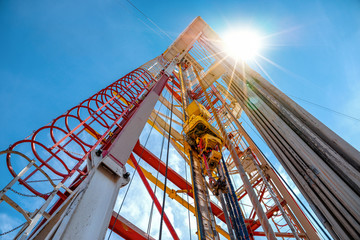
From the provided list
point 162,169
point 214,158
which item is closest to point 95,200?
point 214,158

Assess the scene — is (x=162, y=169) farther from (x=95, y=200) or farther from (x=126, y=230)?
(x=95, y=200)

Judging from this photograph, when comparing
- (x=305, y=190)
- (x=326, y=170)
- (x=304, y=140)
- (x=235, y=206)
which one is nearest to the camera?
(x=326, y=170)

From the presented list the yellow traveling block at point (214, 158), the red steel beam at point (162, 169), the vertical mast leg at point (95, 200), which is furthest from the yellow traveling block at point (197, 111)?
the vertical mast leg at point (95, 200)

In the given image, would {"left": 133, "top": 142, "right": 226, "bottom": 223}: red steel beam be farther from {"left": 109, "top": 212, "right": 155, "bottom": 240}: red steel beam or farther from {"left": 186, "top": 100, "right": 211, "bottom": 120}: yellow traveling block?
{"left": 186, "top": 100, "right": 211, "bottom": 120}: yellow traveling block

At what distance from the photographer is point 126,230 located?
534 cm

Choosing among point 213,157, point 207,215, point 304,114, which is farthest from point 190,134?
point 304,114

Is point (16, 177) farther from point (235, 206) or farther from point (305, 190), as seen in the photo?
point (305, 190)

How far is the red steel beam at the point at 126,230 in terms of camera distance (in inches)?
208

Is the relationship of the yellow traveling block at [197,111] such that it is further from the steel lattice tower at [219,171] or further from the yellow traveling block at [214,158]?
the yellow traveling block at [214,158]

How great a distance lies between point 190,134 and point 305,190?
3572 millimetres

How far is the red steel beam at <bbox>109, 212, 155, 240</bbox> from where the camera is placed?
17.4 feet

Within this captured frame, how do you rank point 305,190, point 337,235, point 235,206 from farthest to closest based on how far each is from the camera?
point 235,206 → point 305,190 → point 337,235

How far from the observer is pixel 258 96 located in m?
3.58

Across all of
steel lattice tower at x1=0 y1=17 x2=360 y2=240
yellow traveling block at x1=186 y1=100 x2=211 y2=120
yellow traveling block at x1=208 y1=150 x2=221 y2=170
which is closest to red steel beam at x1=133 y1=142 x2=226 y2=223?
steel lattice tower at x1=0 y1=17 x2=360 y2=240
